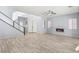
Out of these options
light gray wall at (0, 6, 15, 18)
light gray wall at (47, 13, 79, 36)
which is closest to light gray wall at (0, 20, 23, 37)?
light gray wall at (0, 6, 15, 18)

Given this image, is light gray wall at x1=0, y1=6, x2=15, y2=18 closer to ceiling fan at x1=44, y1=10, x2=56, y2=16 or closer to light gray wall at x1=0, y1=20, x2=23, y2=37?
light gray wall at x1=0, y1=20, x2=23, y2=37

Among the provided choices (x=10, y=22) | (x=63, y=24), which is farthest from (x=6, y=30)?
(x=63, y=24)

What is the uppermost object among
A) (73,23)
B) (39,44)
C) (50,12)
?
(50,12)

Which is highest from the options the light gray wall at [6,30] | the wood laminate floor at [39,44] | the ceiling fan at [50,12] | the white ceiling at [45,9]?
the white ceiling at [45,9]

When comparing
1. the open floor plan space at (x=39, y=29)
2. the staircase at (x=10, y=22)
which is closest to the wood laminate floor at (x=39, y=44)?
the open floor plan space at (x=39, y=29)

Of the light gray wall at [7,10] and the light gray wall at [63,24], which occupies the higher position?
the light gray wall at [7,10]

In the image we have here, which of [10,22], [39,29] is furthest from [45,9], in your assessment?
[10,22]

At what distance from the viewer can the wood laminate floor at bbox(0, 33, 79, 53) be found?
2188mm

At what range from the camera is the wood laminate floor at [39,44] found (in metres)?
2.19

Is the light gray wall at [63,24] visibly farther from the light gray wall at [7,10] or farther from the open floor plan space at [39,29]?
the light gray wall at [7,10]

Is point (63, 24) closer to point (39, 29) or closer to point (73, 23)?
point (73, 23)

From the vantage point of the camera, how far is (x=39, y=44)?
7.32 ft

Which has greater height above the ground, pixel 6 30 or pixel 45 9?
pixel 45 9

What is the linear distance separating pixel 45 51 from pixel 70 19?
0.81 meters
